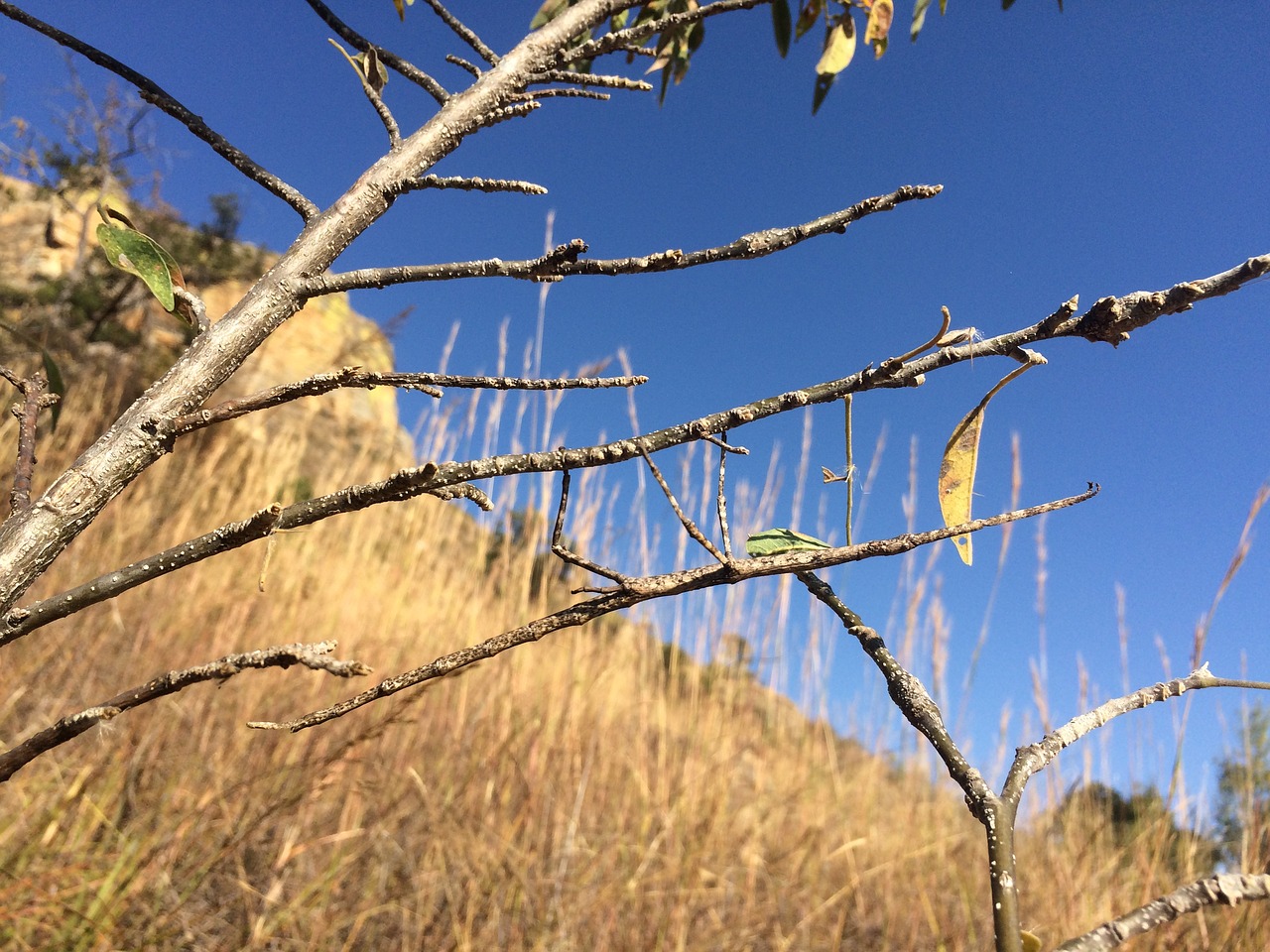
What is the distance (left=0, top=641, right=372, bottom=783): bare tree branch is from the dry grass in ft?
1.87

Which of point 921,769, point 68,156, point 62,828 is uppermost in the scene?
point 68,156

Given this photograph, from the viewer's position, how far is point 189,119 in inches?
12.9

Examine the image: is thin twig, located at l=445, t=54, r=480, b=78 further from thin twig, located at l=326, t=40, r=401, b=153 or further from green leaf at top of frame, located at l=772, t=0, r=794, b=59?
green leaf at top of frame, located at l=772, t=0, r=794, b=59

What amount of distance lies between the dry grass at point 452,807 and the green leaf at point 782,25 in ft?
2.50

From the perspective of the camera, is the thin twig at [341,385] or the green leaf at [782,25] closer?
the thin twig at [341,385]

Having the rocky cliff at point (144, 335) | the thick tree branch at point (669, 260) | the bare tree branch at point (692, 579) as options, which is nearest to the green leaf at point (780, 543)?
the bare tree branch at point (692, 579)

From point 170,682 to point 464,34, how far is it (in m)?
0.33

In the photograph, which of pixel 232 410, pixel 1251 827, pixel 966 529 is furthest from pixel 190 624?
pixel 1251 827

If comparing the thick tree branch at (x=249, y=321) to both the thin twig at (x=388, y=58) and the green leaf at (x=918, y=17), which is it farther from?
the green leaf at (x=918, y=17)

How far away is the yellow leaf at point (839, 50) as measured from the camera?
0.68m

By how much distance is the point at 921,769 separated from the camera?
6.85 feet

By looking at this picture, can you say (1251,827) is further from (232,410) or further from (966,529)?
(232,410)

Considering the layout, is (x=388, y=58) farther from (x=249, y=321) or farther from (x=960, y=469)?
(x=960, y=469)

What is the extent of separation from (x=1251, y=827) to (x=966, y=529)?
1.54 m
